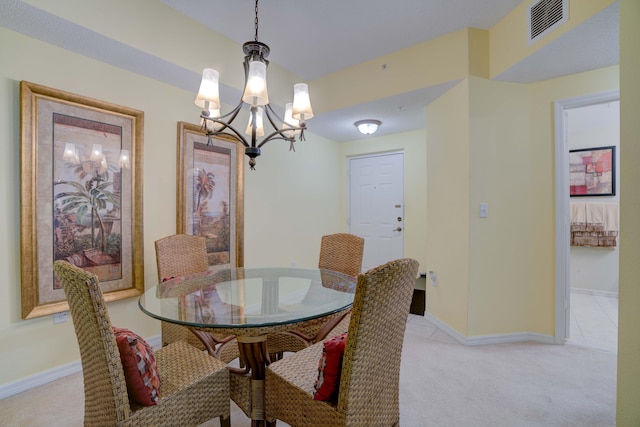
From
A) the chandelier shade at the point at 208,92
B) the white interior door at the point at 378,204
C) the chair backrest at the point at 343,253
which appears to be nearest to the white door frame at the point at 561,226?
the chair backrest at the point at 343,253

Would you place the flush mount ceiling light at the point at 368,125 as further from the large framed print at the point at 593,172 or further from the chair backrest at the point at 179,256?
the large framed print at the point at 593,172

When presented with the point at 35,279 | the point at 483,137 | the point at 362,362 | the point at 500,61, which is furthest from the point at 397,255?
the point at 35,279

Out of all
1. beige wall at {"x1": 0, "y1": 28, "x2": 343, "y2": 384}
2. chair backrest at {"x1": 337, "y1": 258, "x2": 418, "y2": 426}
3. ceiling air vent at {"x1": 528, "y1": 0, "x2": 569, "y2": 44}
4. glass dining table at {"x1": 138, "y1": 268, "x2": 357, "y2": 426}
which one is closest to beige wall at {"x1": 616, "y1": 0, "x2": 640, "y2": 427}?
ceiling air vent at {"x1": 528, "y1": 0, "x2": 569, "y2": 44}

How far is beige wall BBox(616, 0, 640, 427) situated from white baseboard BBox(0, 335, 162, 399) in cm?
319

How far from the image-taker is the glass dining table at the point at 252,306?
127 cm

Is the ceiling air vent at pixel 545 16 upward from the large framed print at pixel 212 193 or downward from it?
upward

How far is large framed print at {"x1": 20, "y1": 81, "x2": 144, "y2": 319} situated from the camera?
1.93 metres

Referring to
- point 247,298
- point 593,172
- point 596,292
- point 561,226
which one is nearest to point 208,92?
point 247,298

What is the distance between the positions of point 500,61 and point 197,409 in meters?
3.11

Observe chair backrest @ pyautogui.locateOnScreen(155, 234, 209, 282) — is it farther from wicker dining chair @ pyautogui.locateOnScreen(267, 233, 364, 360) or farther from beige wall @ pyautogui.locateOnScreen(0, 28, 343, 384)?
wicker dining chair @ pyautogui.locateOnScreen(267, 233, 364, 360)

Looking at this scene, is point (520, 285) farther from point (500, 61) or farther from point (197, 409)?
point (197, 409)

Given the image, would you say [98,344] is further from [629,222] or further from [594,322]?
[594,322]

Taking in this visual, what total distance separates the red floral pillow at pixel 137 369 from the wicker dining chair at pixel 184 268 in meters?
0.59

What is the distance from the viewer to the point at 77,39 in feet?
6.59
